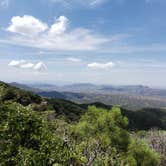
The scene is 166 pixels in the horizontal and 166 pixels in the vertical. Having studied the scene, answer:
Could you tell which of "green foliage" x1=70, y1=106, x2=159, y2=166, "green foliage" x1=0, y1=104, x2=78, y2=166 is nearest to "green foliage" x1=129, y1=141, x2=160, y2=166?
"green foliage" x1=70, y1=106, x2=159, y2=166

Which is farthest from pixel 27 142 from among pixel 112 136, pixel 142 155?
pixel 142 155

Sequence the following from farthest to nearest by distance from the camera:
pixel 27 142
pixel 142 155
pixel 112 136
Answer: pixel 142 155 → pixel 112 136 → pixel 27 142

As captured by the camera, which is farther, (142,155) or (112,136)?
(142,155)

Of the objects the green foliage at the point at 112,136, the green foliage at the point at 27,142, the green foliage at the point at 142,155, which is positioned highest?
the green foliage at the point at 27,142

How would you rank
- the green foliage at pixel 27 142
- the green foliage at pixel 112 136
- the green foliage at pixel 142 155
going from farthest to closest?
the green foliage at pixel 142 155
the green foliage at pixel 112 136
the green foliage at pixel 27 142

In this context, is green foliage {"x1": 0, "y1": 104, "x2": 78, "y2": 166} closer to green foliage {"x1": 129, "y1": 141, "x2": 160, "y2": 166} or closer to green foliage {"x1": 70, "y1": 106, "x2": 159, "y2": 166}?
green foliage {"x1": 70, "y1": 106, "x2": 159, "y2": 166}

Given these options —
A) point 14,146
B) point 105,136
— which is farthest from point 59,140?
point 105,136

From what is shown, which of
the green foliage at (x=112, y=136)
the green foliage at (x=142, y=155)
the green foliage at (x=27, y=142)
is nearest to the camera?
the green foliage at (x=27, y=142)

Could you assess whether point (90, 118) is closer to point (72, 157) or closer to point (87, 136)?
point (87, 136)

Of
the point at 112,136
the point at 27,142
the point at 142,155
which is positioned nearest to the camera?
the point at 27,142

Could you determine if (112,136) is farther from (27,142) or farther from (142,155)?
(27,142)

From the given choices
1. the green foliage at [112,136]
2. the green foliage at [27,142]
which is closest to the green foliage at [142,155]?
the green foliage at [112,136]

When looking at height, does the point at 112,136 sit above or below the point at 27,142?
below

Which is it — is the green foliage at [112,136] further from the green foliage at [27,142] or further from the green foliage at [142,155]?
the green foliage at [27,142]
